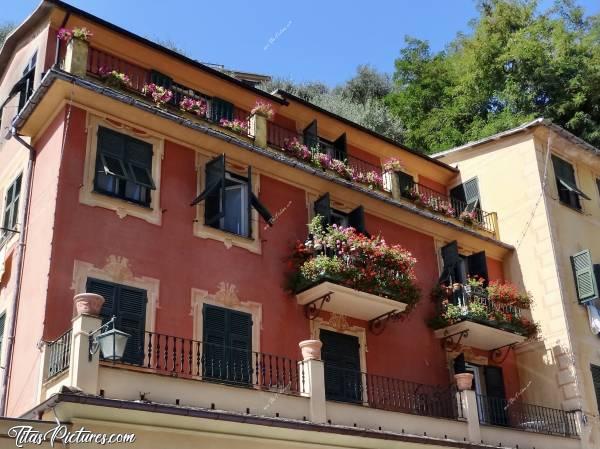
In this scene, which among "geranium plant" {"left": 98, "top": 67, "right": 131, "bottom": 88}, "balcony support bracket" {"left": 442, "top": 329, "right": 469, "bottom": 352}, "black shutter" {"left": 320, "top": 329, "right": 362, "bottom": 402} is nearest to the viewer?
"geranium plant" {"left": 98, "top": 67, "right": 131, "bottom": 88}

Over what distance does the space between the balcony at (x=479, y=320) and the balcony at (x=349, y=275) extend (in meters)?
1.74

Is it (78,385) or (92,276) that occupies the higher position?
(92,276)

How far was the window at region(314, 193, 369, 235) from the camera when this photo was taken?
17.7 metres

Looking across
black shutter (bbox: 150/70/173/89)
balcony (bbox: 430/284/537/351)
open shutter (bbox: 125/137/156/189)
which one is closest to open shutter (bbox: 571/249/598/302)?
balcony (bbox: 430/284/537/351)

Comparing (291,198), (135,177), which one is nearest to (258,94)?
(291,198)

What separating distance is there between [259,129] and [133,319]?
5.74m

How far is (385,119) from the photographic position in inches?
1505

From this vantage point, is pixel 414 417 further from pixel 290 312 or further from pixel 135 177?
pixel 135 177

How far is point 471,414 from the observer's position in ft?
55.3

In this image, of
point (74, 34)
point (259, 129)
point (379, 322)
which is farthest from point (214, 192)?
point (379, 322)

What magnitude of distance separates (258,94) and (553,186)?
884 cm

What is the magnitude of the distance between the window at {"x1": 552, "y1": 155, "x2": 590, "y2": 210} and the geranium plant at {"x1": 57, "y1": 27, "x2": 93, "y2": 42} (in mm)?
13541

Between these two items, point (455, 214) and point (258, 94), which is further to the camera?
point (455, 214)

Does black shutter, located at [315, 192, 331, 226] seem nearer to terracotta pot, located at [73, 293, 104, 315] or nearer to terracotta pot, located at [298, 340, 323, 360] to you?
terracotta pot, located at [298, 340, 323, 360]
